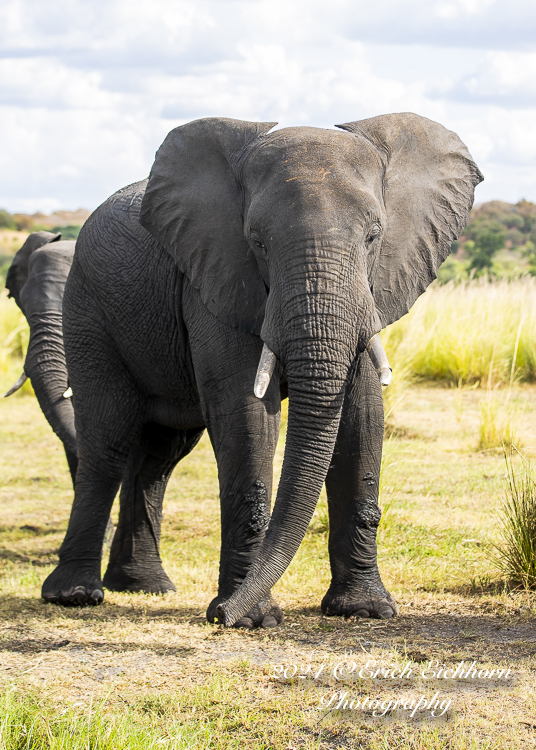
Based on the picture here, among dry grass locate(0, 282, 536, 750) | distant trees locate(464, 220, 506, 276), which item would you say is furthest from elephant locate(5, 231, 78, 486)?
distant trees locate(464, 220, 506, 276)

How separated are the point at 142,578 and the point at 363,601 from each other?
6.24ft

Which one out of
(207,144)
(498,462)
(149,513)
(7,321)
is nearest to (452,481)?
(498,462)

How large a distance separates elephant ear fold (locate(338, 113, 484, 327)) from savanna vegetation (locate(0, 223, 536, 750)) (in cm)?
142

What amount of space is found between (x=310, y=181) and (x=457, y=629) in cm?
244

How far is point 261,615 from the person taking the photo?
17.5 ft

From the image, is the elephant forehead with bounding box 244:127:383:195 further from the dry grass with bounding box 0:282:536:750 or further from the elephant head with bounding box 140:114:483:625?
the dry grass with bounding box 0:282:536:750

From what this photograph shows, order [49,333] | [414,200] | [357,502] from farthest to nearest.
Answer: [49,333]
[357,502]
[414,200]

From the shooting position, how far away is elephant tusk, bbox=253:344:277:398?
15.4ft

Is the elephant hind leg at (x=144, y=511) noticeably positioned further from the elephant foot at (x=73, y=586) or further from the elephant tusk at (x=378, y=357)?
the elephant tusk at (x=378, y=357)

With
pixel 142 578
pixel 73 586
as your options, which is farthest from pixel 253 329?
pixel 142 578

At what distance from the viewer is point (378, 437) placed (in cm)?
557

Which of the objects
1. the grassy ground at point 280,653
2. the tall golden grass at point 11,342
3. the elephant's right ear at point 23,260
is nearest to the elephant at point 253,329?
the grassy ground at point 280,653

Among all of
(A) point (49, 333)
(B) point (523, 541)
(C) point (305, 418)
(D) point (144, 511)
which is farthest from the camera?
(A) point (49, 333)

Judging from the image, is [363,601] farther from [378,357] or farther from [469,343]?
[469,343]
